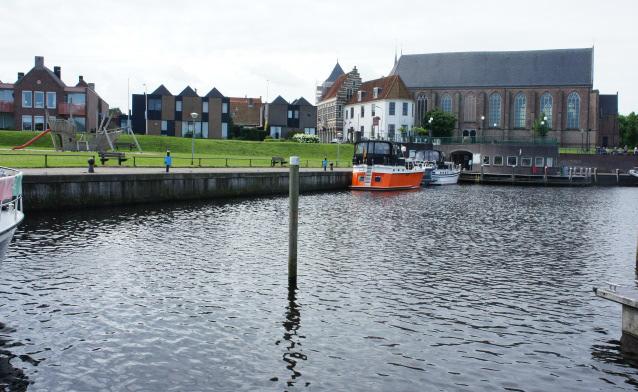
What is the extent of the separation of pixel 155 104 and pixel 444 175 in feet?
183

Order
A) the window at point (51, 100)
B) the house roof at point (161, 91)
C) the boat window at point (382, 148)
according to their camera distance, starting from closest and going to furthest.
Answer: the boat window at point (382, 148) < the window at point (51, 100) < the house roof at point (161, 91)

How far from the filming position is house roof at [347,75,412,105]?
111569mm

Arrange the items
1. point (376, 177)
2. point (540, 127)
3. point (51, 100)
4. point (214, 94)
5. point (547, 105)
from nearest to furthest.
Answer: point (376, 177) < point (51, 100) < point (540, 127) < point (214, 94) < point (547, 105)

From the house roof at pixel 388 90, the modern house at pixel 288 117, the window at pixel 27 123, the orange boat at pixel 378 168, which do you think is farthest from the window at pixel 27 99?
the house roof at pixel 388 90

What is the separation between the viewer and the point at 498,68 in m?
117

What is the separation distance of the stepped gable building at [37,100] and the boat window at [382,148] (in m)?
49.0

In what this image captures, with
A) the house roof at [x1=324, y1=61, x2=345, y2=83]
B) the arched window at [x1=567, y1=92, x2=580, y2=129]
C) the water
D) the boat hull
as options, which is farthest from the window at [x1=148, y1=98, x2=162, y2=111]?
the water

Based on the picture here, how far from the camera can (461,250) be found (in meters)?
25.8

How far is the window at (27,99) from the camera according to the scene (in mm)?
86125

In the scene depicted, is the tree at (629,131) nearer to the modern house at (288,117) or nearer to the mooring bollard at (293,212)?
the modern house at (288,117)

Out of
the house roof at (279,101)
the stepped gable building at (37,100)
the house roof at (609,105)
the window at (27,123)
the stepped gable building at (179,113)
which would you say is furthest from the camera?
the house roof at (609,105)

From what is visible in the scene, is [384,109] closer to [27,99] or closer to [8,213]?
[27,99]

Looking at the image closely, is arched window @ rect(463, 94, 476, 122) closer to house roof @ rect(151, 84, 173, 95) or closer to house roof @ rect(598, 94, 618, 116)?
house roof @ rect(598, 94, 618, 116)


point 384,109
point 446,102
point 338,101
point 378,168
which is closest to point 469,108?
point 446,102
